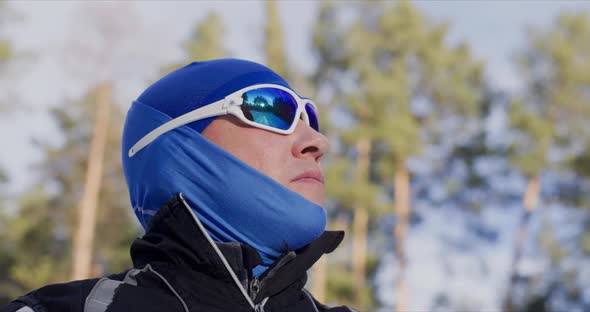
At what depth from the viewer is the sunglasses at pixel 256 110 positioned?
227 cm

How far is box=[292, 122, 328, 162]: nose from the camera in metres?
2.27

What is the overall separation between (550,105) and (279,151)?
23.6 m

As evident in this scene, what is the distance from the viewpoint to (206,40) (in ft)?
87.5

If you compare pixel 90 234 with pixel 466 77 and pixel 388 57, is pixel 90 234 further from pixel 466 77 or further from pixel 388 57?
pixel 466 77

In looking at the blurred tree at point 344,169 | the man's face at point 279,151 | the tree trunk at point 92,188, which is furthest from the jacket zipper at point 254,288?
the blurred tree at point 344,169

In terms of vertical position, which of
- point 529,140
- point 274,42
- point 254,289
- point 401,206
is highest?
point 254,289

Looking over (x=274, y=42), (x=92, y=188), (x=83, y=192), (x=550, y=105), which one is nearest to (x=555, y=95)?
(x=550, y=105)

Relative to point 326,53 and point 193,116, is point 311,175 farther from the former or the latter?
point 326,53

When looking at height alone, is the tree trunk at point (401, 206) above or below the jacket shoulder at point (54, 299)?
below

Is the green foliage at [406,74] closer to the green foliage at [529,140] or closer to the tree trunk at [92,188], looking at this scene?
the green foliage at [529,140]

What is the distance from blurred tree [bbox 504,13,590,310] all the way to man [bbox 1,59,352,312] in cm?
2254

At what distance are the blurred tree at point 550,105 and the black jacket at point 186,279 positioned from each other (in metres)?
22.7

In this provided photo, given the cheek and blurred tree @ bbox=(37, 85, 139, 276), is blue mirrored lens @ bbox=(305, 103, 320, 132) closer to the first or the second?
the cheek

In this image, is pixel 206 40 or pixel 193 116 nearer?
pixel 193 116
